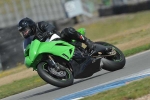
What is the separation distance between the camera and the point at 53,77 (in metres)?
9.68

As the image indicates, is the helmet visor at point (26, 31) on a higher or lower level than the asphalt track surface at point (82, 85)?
higher

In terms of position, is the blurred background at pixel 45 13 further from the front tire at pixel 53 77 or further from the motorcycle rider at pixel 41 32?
the front tire at pixel 53 77

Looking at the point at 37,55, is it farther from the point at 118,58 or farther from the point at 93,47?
the point at 118,58

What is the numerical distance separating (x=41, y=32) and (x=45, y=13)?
18389 millimetres

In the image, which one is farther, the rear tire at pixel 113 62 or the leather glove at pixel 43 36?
the rear tire at pixel 113 62

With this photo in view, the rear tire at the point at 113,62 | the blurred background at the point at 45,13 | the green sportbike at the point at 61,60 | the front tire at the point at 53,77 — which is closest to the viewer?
the front tire at the point at 53,77

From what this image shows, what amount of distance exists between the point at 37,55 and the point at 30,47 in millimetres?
287

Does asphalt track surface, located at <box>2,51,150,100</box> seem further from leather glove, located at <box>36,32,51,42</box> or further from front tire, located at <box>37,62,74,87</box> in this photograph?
leather glove, located at <box>36,32,51,42</box>

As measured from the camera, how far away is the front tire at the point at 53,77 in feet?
Answer: 31.4

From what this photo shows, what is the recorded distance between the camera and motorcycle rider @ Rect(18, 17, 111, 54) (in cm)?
991

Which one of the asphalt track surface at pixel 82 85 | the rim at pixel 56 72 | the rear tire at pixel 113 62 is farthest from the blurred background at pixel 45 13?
the rim at pixel 56 72

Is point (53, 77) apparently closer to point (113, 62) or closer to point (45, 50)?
point (45, 50)

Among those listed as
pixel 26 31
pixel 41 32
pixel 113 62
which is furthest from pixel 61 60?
pixel 113 62

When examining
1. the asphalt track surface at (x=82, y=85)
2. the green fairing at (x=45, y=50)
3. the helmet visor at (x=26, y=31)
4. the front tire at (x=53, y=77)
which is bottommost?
the asphalt track surface at (x=82, y=85)
